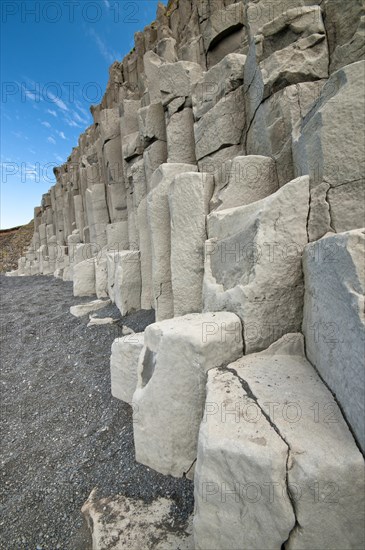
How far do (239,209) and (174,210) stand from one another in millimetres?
965

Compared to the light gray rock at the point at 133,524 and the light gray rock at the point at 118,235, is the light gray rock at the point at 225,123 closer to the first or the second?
the light gray rock at the point at 118,235

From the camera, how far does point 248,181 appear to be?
3.15 metres

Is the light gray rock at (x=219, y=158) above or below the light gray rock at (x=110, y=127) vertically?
below

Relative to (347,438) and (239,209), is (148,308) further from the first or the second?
(347,438)

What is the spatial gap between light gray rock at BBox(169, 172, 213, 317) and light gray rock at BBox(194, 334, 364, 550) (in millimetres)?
1765

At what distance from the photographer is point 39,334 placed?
17.3 feet

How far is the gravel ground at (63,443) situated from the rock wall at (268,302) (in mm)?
244

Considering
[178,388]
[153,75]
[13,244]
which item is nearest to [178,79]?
[153,75]

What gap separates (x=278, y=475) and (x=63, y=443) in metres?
2.29

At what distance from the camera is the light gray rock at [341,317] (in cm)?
140

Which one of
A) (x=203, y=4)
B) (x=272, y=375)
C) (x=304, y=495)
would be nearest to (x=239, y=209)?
(x=272, y=375)

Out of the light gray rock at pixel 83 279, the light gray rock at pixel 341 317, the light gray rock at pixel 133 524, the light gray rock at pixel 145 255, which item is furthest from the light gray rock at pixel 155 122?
the light gray rock at pixel 133 524

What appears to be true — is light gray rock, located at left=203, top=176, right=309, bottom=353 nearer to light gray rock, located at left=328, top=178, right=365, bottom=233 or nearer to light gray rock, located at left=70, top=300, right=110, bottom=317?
light gray rock, located at left=328, top=178, right=365, bottom=233

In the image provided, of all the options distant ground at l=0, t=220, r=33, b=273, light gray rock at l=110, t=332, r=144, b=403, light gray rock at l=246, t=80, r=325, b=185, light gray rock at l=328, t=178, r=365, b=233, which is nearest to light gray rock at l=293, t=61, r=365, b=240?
light gray rock at l=328, t=178, r=365, b=233
